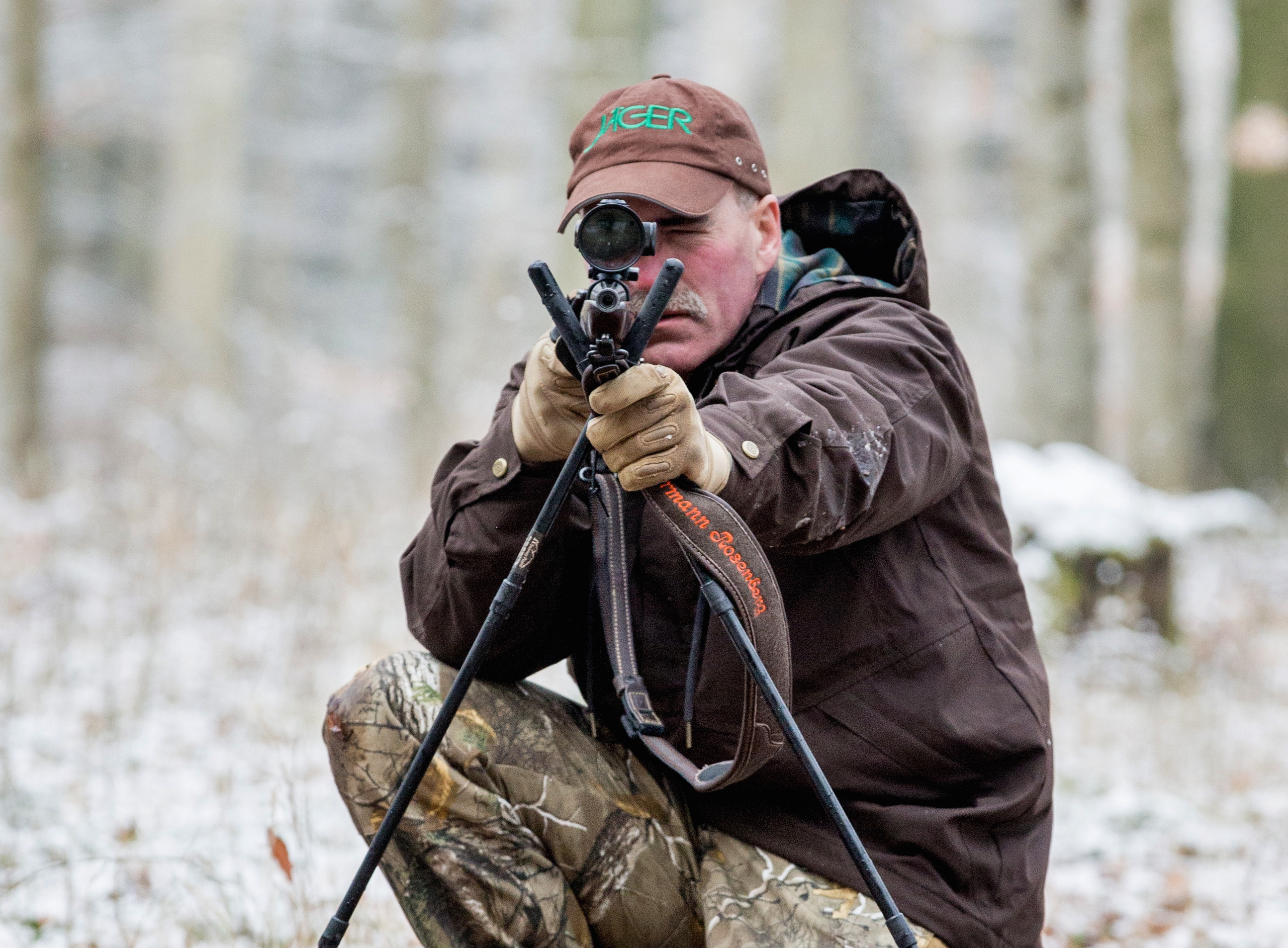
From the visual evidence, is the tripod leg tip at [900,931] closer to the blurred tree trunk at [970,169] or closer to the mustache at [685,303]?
the mustache at [685,303]

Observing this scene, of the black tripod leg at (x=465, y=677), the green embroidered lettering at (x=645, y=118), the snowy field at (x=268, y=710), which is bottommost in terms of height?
the snowy field at (x=268, y=710)

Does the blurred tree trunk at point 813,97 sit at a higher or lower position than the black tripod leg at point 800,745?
higher

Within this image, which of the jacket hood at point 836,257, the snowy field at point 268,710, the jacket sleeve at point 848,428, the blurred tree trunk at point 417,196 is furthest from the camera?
the blurred tree trunk at point 417,196

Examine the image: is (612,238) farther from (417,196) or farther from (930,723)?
(417,196)

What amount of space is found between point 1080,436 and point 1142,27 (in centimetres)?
310

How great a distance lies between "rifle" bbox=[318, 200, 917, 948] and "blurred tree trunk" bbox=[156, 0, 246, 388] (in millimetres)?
9545

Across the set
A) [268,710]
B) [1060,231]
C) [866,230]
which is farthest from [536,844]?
[1060,231]

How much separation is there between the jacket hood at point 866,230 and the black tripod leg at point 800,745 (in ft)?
2.77

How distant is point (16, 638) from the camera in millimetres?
4910

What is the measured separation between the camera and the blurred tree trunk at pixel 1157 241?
26.7ft

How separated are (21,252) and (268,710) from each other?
4876 mm

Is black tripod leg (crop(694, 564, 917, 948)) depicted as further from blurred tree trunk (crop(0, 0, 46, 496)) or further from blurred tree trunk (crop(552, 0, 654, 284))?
blurred tree trunk (crop(0, 0, 46, 496))

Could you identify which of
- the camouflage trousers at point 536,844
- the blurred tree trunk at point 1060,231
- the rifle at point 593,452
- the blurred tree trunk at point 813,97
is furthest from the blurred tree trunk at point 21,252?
the rifle at point 593,452

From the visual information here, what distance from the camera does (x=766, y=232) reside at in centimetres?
249
